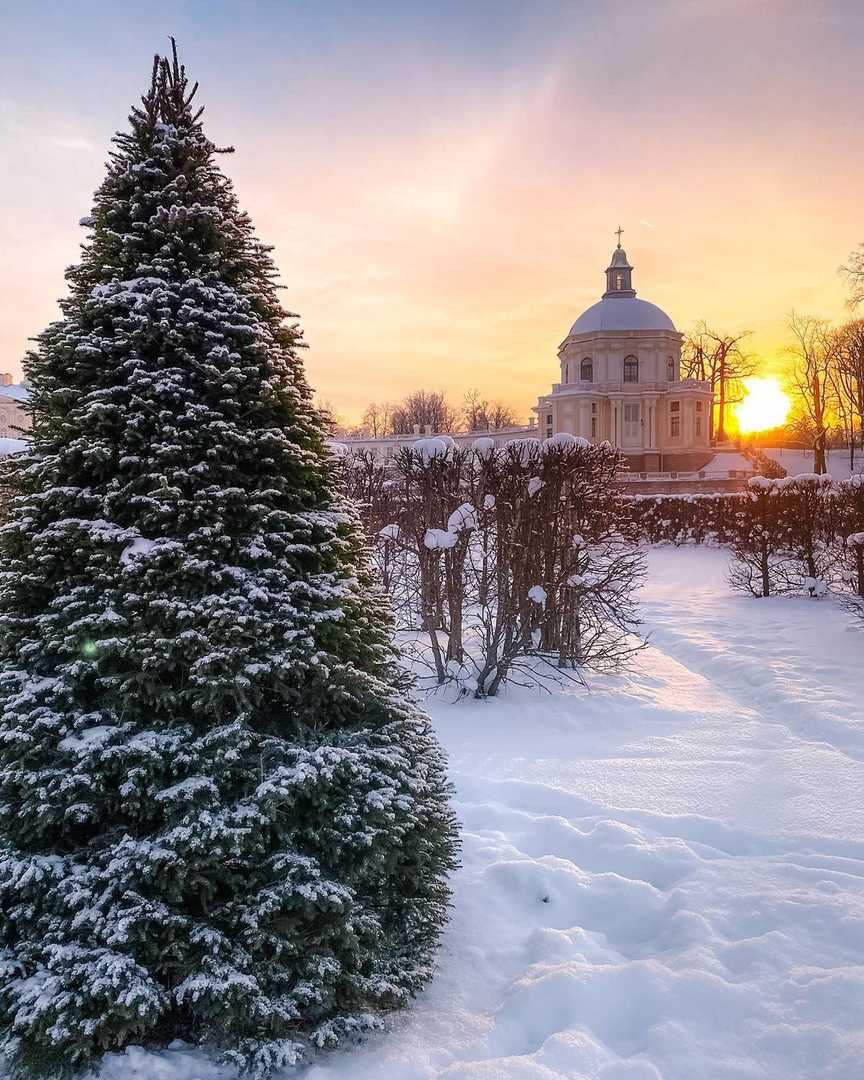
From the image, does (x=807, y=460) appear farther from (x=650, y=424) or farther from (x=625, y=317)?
(x=625, y=317)

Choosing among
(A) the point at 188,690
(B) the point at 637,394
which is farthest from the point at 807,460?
(A) the point at 188,690

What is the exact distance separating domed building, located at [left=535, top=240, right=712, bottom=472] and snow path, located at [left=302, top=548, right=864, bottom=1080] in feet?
161

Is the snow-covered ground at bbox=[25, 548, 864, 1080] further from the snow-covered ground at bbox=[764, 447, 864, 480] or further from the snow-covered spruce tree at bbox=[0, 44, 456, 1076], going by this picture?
the snow-covered ground at bbox=[764, 447, 864, 480]

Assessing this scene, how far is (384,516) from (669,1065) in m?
10.4

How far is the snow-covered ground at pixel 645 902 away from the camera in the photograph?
101 inches

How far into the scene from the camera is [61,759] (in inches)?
96.2

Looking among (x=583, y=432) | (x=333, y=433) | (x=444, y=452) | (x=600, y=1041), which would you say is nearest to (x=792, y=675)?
(x=444, y=452)

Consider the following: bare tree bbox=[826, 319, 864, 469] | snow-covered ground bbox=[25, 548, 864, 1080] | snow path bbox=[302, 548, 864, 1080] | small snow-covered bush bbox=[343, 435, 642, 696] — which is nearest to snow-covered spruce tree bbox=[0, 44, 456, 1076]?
snow-covered ground bbox=[25, 548, 864, 1080]

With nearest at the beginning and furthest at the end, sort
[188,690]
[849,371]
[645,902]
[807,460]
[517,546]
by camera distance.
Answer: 1. [188,690]
2. [645,902]
3. [517,546]
4. [849,371]
5. [807,460]

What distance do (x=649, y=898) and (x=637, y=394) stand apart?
53449mm

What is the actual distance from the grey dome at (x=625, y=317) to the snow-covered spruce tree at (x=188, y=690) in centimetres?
5483

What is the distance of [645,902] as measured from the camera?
3590mm

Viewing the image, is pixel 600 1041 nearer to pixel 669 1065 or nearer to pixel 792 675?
pixel 669 1065

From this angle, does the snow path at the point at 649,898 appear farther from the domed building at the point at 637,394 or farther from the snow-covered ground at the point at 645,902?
the domed building at the point at 637,394
